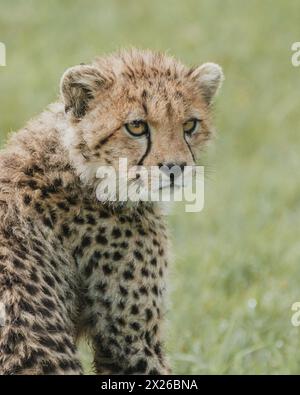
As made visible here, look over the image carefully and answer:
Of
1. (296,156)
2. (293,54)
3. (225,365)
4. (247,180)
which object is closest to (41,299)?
(225,365)

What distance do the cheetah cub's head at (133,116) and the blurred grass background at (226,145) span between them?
0.65m

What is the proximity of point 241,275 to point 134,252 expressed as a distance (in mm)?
2442

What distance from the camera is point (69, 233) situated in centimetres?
384

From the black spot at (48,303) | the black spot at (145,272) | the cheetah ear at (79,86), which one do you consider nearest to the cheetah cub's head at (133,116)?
the cheetah ear at (79,86)

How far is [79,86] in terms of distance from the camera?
3.93 m

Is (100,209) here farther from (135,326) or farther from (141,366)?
(141,366)

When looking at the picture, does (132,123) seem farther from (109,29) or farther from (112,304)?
(109,29)

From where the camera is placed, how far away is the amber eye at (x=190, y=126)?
13.0 feet

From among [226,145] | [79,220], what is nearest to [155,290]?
[79,220]

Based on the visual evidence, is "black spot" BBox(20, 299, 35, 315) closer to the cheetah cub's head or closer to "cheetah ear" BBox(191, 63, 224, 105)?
the cheetah cub's head

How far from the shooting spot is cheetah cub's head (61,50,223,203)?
150 inches

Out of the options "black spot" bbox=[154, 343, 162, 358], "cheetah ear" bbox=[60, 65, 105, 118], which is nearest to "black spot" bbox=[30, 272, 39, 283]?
"black spot" bbox=[154, 343, 162, 358]

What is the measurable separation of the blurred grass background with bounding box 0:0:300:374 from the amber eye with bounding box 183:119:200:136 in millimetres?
650

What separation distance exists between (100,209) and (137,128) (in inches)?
14.8
